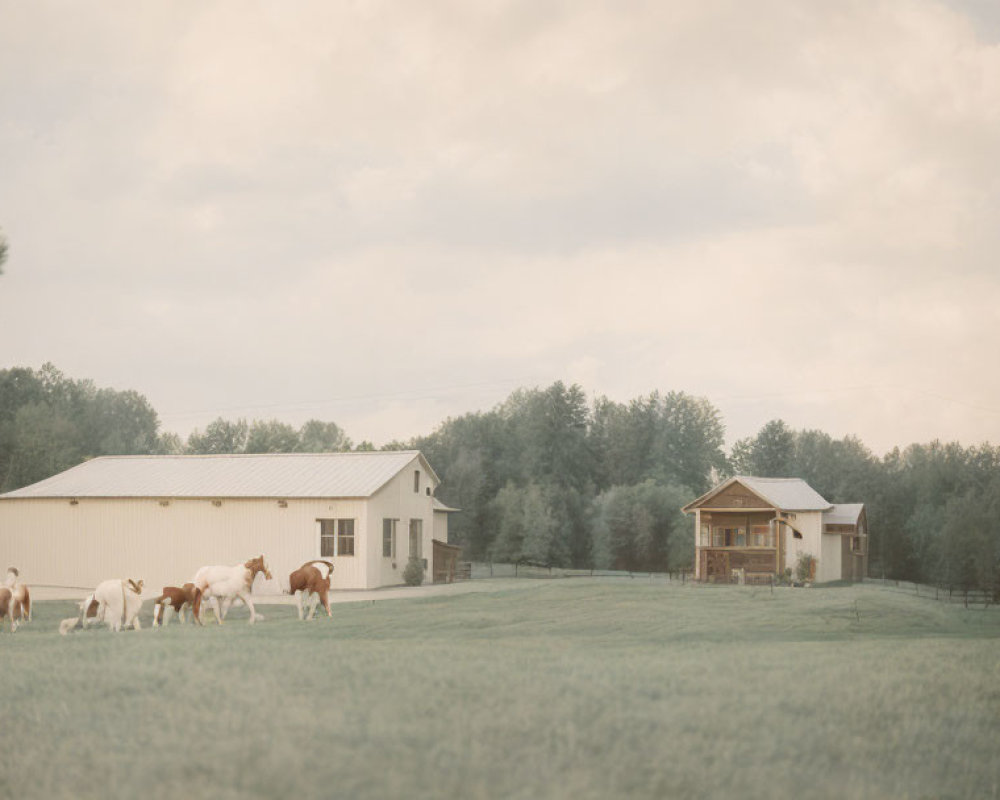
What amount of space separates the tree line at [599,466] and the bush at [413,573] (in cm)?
2604

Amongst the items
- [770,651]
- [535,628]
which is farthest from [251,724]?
[535,628]

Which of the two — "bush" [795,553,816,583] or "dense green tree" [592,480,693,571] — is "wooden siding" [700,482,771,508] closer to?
"bush" [795,553,816,583]

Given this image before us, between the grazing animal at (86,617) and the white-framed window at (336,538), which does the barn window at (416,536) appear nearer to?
the white-framed window at (336,538)

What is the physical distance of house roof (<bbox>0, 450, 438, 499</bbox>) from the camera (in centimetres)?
4103

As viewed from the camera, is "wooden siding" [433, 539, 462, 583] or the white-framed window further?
"wooden siding" [433, 539, 462, 583]

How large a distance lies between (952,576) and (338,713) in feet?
196

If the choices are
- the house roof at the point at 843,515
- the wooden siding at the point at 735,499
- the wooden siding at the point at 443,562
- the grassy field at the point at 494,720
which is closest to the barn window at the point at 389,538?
the wooden siding at the point at 443,562

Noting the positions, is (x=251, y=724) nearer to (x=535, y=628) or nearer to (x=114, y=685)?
(x=114, y=685)

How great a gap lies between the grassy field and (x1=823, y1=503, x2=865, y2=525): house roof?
3797 centimetres

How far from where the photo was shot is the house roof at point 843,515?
172 feet

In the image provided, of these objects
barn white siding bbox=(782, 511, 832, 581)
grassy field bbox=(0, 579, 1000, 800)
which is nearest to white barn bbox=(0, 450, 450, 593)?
barn white siding bbox=(782, 511, 832, 581)

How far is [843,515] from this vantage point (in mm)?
54656

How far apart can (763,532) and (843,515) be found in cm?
790

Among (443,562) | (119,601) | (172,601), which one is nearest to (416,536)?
(443,562)
